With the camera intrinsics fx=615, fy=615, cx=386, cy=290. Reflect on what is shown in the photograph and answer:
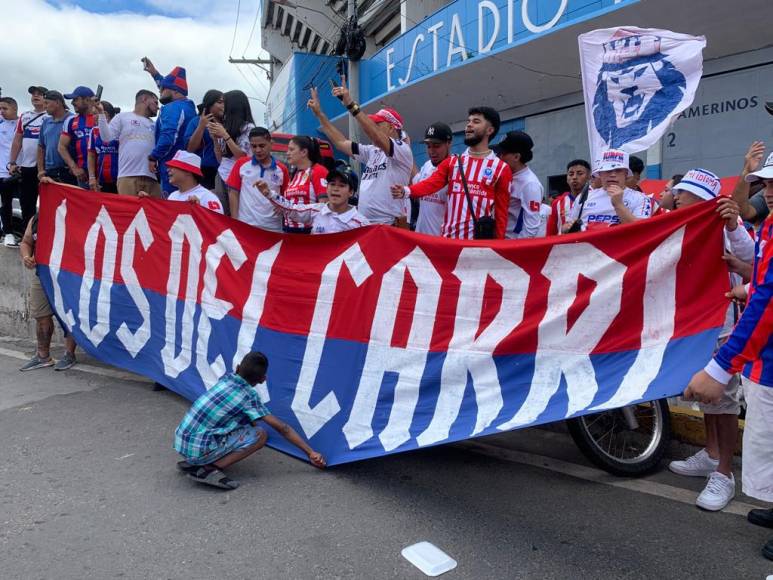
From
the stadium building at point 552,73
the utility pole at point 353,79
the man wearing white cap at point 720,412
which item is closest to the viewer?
the man wearing white cap at point 720,412

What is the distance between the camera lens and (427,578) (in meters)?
2.55

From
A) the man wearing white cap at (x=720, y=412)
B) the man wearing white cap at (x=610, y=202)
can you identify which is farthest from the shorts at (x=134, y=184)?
the man wearing white cap at (x=720, y=412)

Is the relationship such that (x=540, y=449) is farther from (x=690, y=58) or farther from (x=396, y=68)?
(x=396, y=68)

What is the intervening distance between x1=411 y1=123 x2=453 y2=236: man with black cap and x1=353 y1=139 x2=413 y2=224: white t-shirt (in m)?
0.17

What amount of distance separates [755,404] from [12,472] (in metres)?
3.97

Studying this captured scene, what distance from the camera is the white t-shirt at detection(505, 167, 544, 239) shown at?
4711 millimetres

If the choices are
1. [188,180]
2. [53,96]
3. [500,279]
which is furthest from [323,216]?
[53,96]

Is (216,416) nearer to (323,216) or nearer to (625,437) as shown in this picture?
(323,216)

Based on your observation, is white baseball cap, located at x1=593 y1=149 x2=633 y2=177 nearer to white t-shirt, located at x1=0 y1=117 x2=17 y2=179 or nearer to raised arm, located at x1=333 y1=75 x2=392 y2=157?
raised arm, located at x1=333 y1=75 x2=392 y2=157

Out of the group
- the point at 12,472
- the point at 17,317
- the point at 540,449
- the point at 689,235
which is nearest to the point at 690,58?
the point at 689,235

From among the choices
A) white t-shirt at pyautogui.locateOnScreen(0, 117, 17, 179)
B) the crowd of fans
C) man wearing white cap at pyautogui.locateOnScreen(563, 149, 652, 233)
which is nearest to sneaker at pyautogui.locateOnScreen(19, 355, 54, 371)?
the crowd of fans

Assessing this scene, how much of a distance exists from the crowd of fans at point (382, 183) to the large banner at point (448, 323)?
31 centimetres

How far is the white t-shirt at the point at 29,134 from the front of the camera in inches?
309

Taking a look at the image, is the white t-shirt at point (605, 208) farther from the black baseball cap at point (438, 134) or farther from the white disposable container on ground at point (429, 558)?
the white disposable container on ground at point (429, 558)
